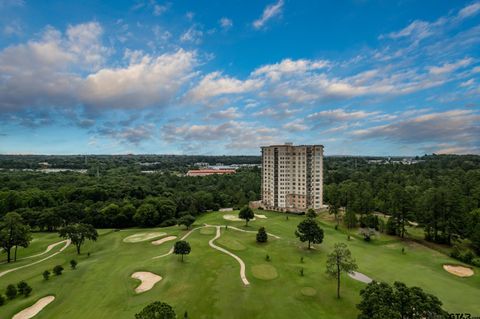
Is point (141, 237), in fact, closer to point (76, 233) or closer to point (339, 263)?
point (76, 233)

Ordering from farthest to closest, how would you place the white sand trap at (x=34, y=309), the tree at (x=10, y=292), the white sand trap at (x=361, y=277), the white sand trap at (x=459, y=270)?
the white sand trap at (x=459, y=270) < the white sand trap at (x=361, y=277) < the tree at (x=10, y=292) < the white sand trap at (x=34, y=309)

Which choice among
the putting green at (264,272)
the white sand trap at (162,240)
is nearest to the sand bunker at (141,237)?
the white sand trap at (162,240)

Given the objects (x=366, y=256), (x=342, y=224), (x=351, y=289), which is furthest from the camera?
(x=342, y=224)

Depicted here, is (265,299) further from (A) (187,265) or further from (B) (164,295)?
(A) (187,265)

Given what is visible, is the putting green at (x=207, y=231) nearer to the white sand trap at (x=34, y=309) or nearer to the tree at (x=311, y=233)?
the tree at (x=311, y=233)

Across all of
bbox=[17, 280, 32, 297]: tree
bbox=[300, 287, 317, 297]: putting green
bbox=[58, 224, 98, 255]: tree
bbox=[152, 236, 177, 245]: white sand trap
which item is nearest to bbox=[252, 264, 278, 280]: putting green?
bbox=[300, 287, 317, 297]: putting green

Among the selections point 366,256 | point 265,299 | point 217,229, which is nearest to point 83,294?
point 265,299
